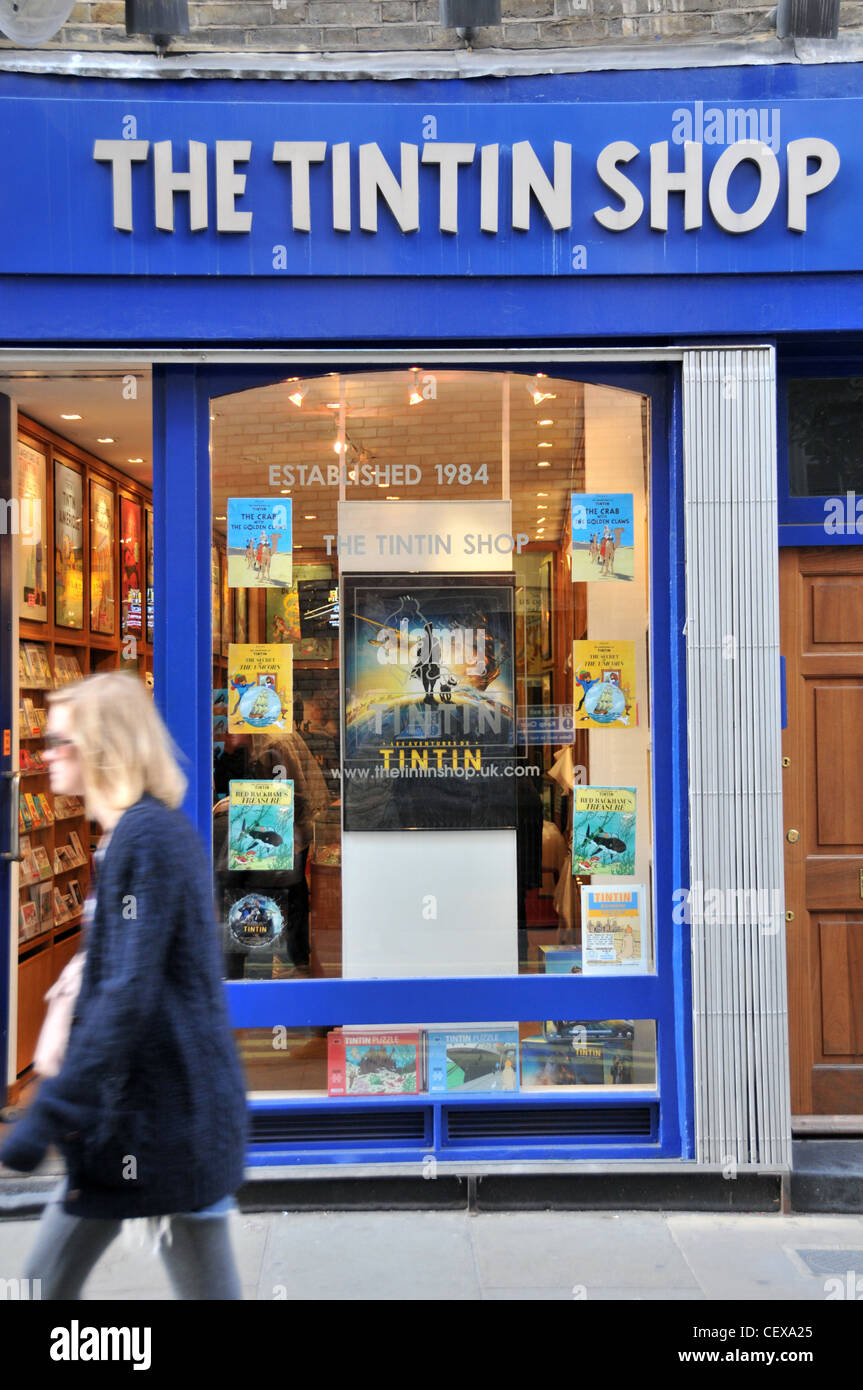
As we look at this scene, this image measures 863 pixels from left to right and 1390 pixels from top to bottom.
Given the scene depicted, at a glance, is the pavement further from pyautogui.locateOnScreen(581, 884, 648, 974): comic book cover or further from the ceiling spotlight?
the ceiling spotlight

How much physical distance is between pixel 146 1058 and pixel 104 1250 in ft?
1.70

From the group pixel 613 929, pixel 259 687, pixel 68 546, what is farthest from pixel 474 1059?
pixel 68 546

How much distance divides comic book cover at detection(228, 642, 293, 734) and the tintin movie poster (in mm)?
280

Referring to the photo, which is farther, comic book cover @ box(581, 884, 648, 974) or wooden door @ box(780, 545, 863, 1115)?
wooden door @ box(780, 545, 863, 1115)

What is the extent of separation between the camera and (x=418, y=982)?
493cm

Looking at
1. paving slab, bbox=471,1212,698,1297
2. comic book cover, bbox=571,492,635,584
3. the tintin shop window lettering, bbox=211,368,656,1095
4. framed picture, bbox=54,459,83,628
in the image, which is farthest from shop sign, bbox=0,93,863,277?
paving slab, bbox=471,1212,698,1297

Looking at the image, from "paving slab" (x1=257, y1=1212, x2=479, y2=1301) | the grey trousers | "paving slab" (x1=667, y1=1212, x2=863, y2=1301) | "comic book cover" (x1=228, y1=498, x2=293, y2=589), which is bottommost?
"paving slab" (x1=667, y1=1212, x2=863, y2=1301)

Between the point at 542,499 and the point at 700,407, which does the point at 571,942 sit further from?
the point at 700,407

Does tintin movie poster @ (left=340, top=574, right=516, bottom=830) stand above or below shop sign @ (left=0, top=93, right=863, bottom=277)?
below

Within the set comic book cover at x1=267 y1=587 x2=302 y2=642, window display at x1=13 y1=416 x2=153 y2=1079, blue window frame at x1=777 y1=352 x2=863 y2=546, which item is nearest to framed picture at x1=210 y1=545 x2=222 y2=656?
comic book cover at x1=267 y1=587 x2=302 y2=642

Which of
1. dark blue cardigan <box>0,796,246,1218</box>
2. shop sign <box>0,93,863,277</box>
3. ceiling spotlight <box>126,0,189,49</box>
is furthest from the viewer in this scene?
ceiling spotlight <box>126,0,189,49</box>

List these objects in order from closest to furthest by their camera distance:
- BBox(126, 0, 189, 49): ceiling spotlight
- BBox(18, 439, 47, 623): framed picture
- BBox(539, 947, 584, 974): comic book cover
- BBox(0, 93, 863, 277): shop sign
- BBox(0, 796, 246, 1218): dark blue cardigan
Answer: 1. BBox(0, 796, 246, 1218): dark blue cardigan
2. BBox(0, 93, 863, 277): shop sign
3. BBox(126, 0, 189, 49): ceiling spotlight
4. BBox(539, 947, 584, 974): comic book cover
5. BBox(18, 439, 47, 623): framed picture

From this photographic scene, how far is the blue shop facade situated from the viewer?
4.77 metres

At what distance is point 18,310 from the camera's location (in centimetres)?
476
